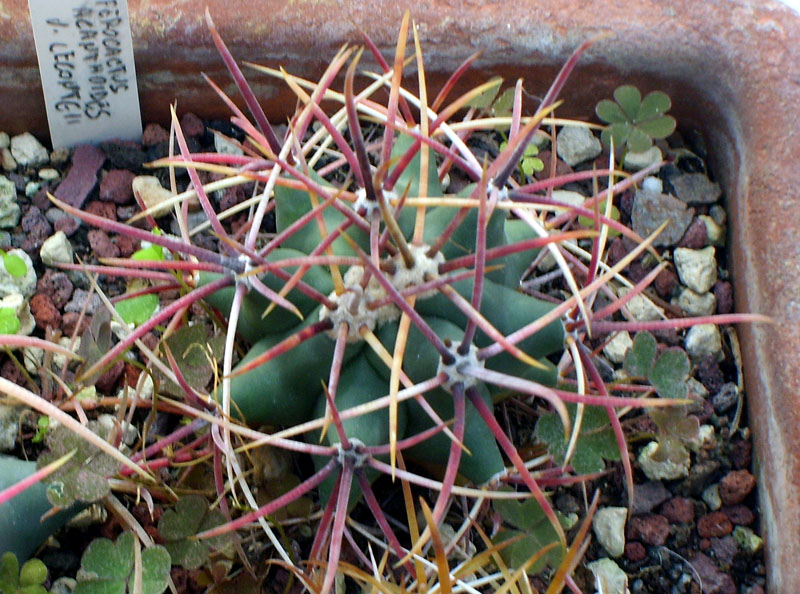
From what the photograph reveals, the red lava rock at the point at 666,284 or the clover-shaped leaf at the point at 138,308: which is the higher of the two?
the clover-shaped leaf at the point at 138,308

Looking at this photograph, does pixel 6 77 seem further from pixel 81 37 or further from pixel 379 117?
pixel 379 117

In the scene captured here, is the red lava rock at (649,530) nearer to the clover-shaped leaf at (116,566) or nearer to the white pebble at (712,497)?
the white pebble at (712,497)

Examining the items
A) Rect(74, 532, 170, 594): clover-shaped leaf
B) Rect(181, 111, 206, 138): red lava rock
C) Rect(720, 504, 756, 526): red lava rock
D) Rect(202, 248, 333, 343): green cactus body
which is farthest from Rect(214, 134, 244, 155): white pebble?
Rect(720, 504, 756, 526): red lava rock

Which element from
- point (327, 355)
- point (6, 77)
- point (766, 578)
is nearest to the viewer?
point (327, 355)

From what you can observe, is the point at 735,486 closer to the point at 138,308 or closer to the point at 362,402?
the point at 362,402

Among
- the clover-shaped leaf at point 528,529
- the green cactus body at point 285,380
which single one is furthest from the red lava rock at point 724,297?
the green cactus body at point 285,380

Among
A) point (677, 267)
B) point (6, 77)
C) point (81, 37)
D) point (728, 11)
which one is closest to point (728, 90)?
point (728, 11)

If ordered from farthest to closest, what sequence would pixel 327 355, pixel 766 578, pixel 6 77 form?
pixel 6 77
pixel 766 578
pixel 327 355
